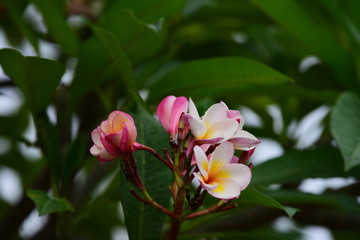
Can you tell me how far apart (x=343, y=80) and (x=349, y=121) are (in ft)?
0.89

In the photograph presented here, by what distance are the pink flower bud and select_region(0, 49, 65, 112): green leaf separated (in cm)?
26

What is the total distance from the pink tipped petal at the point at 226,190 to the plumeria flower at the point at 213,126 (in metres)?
0.05

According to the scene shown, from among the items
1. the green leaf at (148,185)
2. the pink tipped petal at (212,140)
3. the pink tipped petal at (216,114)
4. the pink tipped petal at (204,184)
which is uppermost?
the pink tipped petal at (216,114)

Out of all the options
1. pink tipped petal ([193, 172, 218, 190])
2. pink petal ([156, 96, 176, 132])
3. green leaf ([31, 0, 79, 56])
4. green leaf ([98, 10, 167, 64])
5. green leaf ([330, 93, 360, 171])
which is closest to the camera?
pink tipped petal ([193, 172, 218, 190])

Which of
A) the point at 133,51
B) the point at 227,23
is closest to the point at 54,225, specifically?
the point at 133,51

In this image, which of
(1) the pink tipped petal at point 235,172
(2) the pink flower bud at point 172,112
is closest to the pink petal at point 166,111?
(2) the pink flower bud at point 172,112

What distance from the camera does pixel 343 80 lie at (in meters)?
1.19

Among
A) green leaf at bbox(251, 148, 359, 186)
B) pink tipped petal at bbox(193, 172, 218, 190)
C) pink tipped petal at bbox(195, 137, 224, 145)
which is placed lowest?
green leaf at bbox(251, 148, 359, 186)

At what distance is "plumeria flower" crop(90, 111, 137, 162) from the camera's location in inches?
26.9

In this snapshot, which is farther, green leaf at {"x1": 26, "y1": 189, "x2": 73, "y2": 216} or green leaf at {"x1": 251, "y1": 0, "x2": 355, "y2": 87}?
green leaf at {"x1": 251, "y1": 0, "x2": 355, "y2": 87}

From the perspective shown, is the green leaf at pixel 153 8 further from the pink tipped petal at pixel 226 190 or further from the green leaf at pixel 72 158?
the pink tipped petal at pixel 226 190

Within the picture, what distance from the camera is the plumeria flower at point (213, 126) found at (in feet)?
2.21

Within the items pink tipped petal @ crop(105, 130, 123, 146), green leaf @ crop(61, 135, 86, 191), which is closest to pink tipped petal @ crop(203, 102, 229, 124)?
pink tipped petal @ crop(105, 130, 123, 146)

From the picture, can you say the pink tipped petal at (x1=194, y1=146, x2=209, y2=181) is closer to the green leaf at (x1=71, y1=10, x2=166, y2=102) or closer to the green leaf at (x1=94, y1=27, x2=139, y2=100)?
the green leaf at (x1=94, y1=27, x2=139, y2=100)
